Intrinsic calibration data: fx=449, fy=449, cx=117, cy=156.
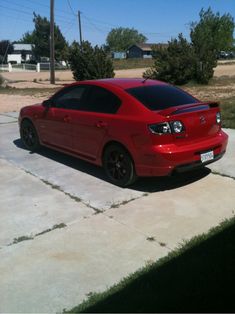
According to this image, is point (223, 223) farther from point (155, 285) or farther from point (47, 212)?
point (47, 212)

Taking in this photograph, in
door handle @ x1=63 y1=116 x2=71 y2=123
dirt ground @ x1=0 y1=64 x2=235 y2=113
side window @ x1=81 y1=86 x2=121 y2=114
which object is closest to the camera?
side window @ x1=81 y1=86 x2=121 y2=114

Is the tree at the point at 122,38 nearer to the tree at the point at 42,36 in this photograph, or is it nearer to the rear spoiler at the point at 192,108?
the tree at the point at 42,36

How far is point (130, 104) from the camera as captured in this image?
6.14m

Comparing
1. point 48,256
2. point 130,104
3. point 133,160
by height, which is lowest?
point 48,256

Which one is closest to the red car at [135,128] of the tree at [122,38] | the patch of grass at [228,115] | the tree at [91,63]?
the patch of grass at [228,115]

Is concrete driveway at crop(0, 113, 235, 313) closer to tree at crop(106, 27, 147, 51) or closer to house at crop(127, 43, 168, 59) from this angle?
house at crop(127, 43, 168, 59)

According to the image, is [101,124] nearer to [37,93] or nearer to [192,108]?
[192,108]

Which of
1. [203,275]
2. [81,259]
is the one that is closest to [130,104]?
[81,259]

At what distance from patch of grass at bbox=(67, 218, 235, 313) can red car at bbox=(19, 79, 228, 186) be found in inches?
69.0

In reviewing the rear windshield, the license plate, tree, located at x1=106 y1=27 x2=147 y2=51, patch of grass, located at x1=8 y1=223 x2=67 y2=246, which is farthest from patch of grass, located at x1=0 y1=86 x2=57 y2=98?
tree, located at x1=106 y1=27 x2=147 y2=51

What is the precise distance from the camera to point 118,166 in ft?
20.7

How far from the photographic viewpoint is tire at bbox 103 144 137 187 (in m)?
6.09

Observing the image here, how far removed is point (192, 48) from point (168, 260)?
23.0 meters

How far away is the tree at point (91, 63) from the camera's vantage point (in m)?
25.2
